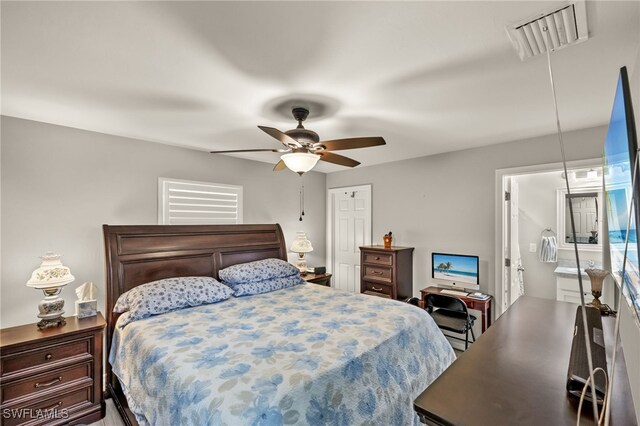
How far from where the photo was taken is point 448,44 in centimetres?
152

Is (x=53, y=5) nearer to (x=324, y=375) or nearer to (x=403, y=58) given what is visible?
(x=403, y=58)

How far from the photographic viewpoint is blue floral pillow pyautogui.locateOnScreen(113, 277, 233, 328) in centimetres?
228

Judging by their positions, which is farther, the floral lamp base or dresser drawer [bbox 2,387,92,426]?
the floral lamp base

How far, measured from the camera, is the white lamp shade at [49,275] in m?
2.23

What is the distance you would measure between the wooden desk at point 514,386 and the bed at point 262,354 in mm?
520

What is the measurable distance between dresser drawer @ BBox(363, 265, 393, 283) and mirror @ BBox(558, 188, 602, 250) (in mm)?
2399

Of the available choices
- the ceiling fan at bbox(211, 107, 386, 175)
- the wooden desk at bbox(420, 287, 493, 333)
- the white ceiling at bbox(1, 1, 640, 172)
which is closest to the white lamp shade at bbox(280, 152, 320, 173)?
the ceiling fan at bbox(211, 107, 386, 175)

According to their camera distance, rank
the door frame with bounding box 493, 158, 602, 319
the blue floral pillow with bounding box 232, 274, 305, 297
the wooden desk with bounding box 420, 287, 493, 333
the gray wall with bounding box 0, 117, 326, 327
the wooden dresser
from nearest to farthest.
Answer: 1. the gray wall with bounding box 0, 117, 326, 327
2. the blue floral pillow with bounding box 232, 274, 305, 297
3. the wooden desk with bounding box 420, 287, 493, 333
4. the door frame with bounding box 493, 158, 602, 319
5. the wooden dresser

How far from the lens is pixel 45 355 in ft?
7.07

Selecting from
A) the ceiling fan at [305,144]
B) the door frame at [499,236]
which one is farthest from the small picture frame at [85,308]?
the door frame at [499,236]

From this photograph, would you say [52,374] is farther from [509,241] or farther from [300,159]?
[509,241]

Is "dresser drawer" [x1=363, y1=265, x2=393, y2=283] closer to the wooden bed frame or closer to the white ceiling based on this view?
the wooden bed frame

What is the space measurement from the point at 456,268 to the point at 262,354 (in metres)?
2.86

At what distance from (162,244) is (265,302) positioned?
1.25 m
